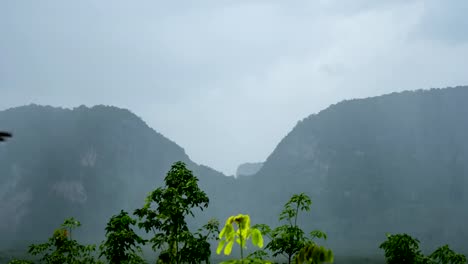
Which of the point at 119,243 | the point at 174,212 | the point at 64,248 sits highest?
the point at 174,212

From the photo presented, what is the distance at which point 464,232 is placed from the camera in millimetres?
158625

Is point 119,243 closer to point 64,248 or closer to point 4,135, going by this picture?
point 64,248

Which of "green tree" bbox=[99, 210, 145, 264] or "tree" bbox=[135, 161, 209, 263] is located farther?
"green tree" bbox=[99, 210, 145, 264]

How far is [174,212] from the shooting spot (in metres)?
6.48

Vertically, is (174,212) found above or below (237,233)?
above

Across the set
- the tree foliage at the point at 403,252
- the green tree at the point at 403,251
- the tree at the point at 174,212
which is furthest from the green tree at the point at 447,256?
the tree at the point at 174,212

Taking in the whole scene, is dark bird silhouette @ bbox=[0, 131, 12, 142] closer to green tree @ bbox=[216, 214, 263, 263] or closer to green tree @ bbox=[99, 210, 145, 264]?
green tree @ bbox=[216, 214, 263, 263]

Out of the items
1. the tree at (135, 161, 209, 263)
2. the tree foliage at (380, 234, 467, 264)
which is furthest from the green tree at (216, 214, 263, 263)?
the tree foliage at (380, 234, 467, 264)

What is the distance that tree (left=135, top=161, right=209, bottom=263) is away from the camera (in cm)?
649

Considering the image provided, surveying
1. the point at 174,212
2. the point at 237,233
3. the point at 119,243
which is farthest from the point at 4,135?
the point at 119,243

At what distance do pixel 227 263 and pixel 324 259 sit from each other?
0.48m

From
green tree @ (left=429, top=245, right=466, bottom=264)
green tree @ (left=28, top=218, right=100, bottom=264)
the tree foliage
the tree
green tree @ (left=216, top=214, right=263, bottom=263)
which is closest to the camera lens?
green tree @ (left=216, top=214, right=263, bottom=263)

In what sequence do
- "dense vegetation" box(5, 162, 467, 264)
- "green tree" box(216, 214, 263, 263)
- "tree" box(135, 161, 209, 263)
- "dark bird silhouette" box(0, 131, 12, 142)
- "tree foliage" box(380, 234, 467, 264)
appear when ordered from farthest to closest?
"tree foliage" box(380, 234, 467, 264), "tree" box(135, 161, 209, 263), "dense vegetation" box(5, 162, 467, 264), "green tree" box(216, 214, 263, 263), "dark bird silhouette" box(0, 131, 12, 142)

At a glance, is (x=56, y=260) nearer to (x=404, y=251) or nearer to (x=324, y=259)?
Result: (x=404, y=251)
